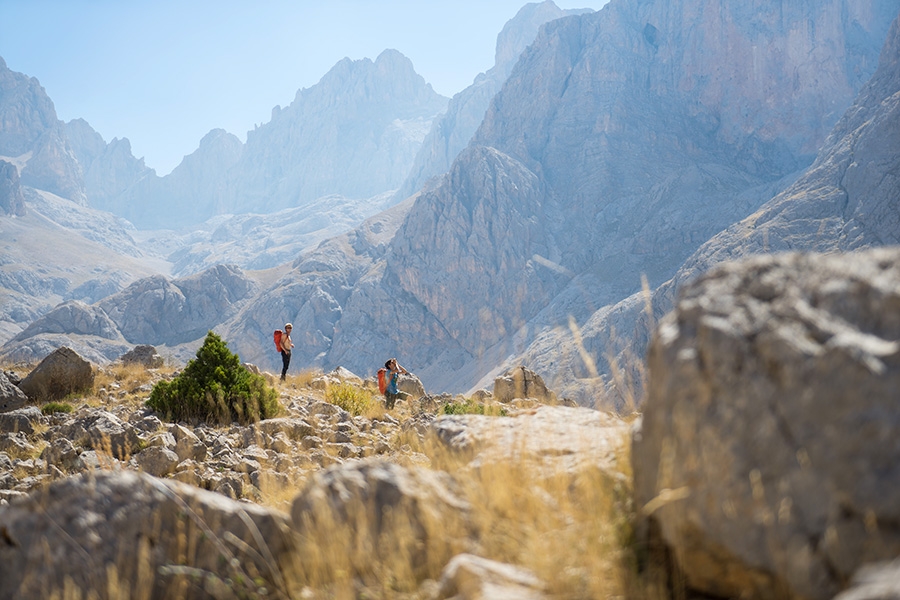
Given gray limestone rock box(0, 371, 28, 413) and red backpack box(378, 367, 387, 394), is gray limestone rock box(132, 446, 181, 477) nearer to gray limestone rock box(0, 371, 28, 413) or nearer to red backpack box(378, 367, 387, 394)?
gray limestone rock box(0, 371, 28, 413)

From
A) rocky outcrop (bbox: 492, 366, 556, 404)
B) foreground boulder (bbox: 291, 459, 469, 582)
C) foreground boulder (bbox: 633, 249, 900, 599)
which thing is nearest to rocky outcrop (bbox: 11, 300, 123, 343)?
rocky outcrop (bbox: 492, 366, 556, 404)

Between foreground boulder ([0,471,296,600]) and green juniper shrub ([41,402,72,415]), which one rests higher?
green juniper shrub ([41,402,72,415])

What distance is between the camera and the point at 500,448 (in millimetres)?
4707

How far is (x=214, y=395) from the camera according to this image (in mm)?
12375

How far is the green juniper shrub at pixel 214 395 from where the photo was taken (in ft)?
40.0

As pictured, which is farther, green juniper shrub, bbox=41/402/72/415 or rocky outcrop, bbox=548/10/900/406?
rocky outcrop, bbox=548/10/900/406

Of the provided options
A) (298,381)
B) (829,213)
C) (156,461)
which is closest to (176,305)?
(829,213)

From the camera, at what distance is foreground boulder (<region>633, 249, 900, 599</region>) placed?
2379mm

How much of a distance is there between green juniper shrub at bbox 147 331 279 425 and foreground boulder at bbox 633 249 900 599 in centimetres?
1034

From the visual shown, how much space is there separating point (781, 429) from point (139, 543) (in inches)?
141

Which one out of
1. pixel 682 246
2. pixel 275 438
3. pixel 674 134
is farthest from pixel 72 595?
pixel 674 134

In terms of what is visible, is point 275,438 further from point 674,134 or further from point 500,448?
point 674,134

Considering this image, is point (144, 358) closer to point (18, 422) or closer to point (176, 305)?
point (18, 422)

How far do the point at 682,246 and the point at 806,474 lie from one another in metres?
127
